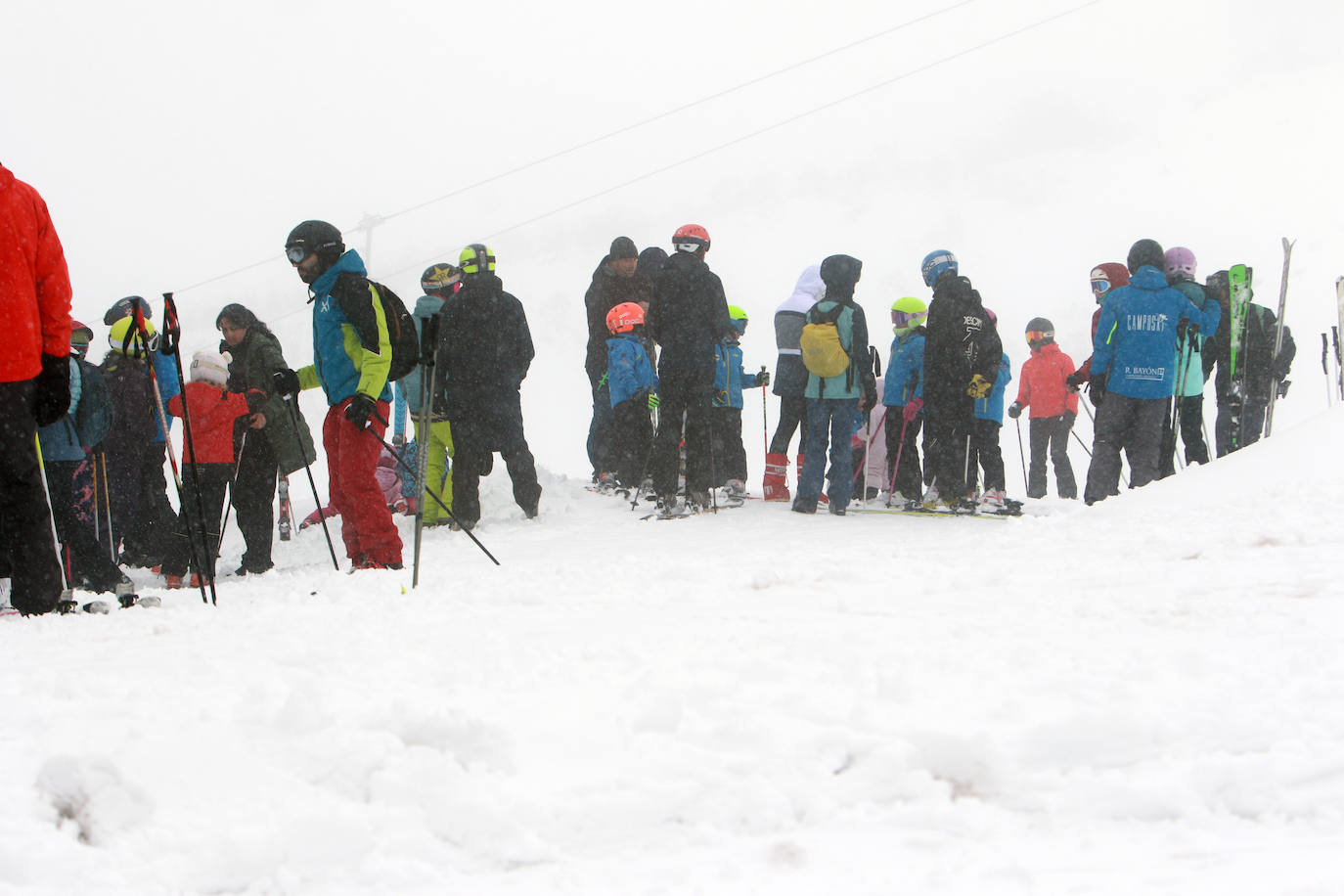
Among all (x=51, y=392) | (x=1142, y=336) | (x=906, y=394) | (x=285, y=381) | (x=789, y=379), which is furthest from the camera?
(x=906, y=394)

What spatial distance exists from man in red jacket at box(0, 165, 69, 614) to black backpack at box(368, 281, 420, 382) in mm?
1424

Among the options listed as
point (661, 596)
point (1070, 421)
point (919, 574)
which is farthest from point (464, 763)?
point (1070, 421)

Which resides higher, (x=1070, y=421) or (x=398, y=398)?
(x=398, y=398)

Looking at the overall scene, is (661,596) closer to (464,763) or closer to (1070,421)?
(464,763)

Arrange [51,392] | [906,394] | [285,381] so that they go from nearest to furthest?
[51,392] < [285,381] < [906,394]

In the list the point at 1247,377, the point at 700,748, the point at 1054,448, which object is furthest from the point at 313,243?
the point at 1247,377

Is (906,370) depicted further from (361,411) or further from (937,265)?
(361,411)

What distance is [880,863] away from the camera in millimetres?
1802

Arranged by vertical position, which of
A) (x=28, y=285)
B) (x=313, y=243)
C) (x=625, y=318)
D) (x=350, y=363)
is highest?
(x=313, y=243)

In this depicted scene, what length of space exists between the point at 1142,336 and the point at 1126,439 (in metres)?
0.73

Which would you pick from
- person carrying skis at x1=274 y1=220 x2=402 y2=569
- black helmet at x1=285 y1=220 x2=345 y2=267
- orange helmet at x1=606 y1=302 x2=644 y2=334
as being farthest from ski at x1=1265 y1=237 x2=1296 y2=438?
black helmet at x1=285 y1=220 x2=345 y2=267

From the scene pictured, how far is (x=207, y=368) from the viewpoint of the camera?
659 cm

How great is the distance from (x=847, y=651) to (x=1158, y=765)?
864 millimetres

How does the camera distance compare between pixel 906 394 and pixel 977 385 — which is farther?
pixel 906 394
